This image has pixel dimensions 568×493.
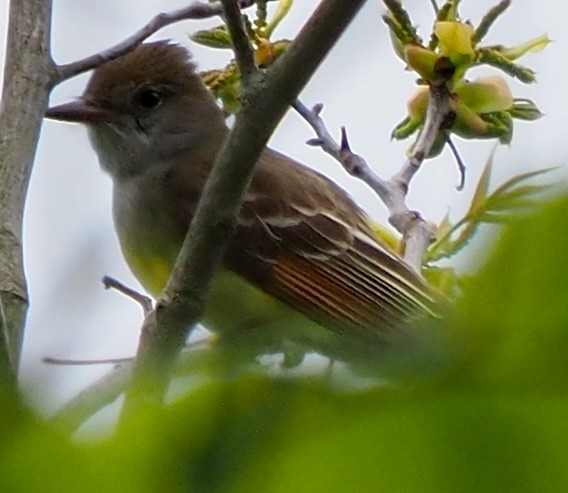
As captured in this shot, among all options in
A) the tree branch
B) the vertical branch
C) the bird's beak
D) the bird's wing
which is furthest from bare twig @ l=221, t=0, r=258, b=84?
the bird's beak

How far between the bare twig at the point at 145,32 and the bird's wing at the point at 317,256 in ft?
3.01

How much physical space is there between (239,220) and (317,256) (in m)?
0.58

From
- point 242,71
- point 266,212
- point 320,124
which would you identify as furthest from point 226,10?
point 266,212

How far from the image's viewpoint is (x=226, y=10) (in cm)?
157

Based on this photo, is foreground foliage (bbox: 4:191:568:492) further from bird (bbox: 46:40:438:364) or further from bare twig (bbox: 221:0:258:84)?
bird (bbox: 46:40:438:364)

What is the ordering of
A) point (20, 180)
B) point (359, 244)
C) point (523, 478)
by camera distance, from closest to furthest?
point (523, 478)
point (20, 180)
point (359, 244)

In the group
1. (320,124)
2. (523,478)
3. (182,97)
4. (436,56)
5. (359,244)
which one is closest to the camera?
(523,478)

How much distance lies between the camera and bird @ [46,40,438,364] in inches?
123

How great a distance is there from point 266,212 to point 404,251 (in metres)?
0.81

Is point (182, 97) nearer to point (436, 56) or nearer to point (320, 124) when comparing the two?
point (320, 124)

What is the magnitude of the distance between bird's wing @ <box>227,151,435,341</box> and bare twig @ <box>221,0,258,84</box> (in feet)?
4.48

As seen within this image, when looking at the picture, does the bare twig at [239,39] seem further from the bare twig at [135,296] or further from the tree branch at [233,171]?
the bare twig at [135,296]

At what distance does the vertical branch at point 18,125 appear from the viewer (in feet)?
6.21

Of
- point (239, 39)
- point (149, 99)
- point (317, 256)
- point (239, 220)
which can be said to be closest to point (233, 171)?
point (239, 39)
